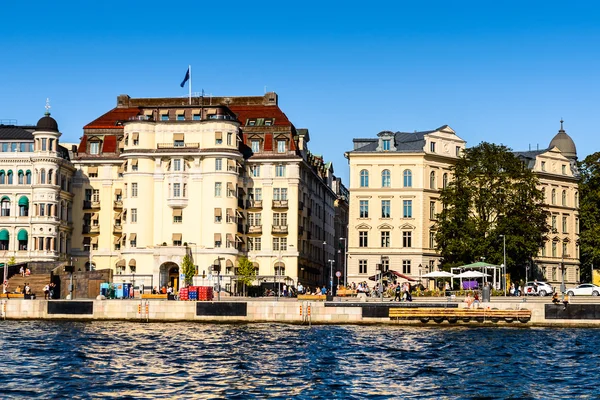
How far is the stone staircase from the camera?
307 ft

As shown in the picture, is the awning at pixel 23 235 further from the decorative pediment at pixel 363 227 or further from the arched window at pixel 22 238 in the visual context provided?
the decorative pediment at pixel 363 227

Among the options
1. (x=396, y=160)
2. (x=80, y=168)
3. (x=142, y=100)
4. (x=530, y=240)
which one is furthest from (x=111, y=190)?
(x=530, y=240)

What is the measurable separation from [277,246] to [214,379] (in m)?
78.5

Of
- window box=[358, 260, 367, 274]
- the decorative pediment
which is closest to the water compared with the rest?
window box=[358, 260, 367, 274]

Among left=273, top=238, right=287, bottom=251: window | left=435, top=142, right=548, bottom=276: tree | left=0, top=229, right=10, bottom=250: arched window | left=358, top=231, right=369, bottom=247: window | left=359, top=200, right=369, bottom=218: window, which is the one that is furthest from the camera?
left=273, top=238, right=287, bottom=251: window

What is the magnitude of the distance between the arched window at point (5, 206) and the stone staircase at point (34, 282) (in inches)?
1014

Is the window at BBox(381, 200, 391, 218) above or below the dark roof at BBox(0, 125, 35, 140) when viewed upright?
below

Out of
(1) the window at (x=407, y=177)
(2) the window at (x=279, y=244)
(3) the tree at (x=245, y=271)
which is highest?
(1) the window at (x=407, y=177)

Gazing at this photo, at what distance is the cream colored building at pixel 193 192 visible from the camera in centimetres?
11525

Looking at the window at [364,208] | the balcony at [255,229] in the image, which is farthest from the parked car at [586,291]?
the balcony at [255,229]

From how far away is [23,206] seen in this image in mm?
119562

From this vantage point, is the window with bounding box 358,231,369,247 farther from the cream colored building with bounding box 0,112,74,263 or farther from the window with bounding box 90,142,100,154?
the cream colored building with bounding box 0,112,74,263

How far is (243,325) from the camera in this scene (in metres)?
75.2

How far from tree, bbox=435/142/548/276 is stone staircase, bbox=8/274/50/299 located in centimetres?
Result: 4311
